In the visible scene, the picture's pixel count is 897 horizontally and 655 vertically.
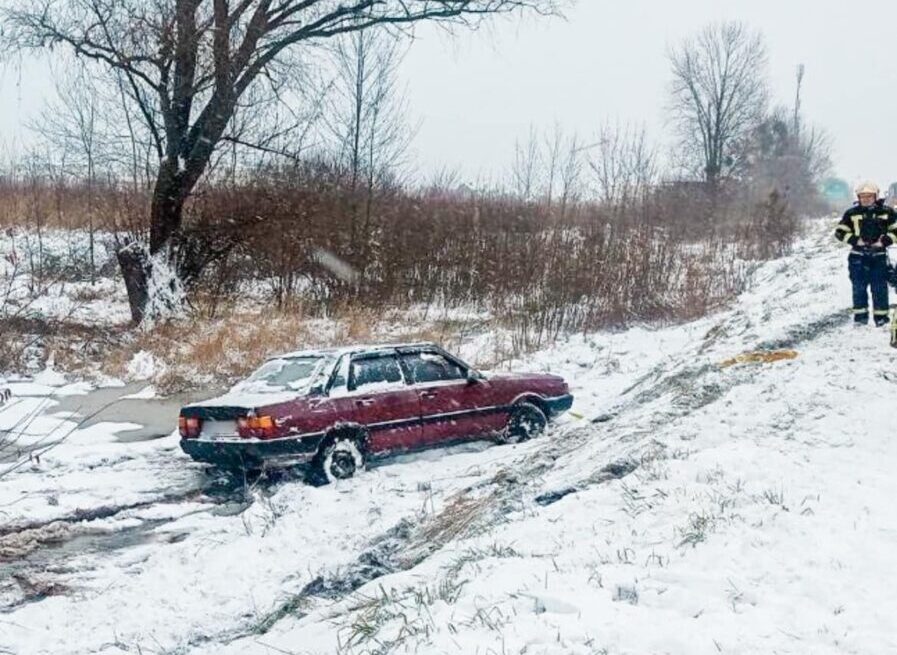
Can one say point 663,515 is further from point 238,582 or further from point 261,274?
point 261,274

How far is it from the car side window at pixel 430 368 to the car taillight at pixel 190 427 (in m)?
2.37

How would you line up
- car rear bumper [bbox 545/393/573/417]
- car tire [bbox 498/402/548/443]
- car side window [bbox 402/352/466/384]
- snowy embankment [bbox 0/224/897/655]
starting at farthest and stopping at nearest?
1. car rear bumper [bbox 545/393/573/417]
2. car tire [bbox 498/402/548/443]
3. car side window [bbox 402/352/466/384]
4. snowy embankment [bbox 0/224/897/655]

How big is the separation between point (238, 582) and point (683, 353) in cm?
951

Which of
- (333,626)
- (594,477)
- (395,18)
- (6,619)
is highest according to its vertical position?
(395,18)

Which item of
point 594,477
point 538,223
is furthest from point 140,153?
point 594,477

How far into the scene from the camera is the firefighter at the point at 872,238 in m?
9.84

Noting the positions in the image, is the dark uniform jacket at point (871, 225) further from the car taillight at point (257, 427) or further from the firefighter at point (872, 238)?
the car taillight at point (257, 427)

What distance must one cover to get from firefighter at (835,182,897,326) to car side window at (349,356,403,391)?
5401 millimetres

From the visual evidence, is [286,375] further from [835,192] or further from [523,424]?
[835,192]

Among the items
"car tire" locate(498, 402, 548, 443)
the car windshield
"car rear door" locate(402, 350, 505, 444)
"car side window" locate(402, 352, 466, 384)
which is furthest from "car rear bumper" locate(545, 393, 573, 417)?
the car windshield

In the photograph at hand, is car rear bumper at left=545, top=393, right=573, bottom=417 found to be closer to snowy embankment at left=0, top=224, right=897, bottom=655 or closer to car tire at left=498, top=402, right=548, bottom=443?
car tire at left=498, top=402, right=548, bottom=443

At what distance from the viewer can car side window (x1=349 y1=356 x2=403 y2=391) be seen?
923 cm

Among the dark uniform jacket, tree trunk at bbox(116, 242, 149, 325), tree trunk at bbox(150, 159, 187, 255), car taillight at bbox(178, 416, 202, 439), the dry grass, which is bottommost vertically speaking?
car taillight at bbox(178, 416, 202, 439)

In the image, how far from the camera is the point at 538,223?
23.4m
